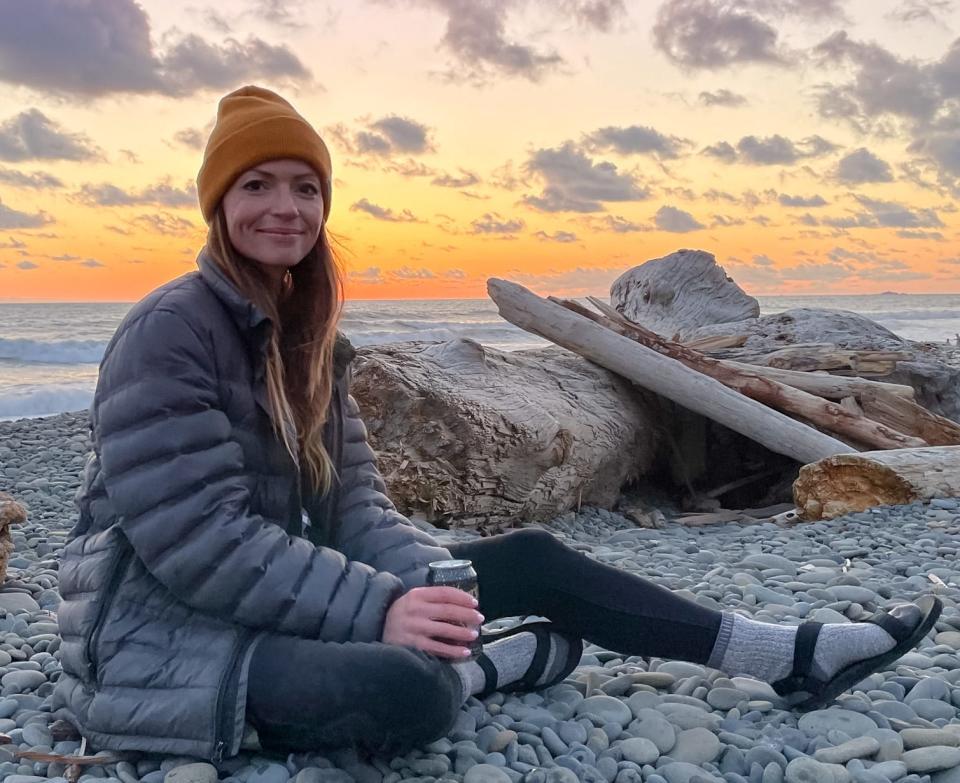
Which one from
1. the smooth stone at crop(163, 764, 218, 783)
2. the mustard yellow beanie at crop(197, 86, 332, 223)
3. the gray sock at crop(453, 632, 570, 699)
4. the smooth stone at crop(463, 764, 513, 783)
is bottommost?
the smooth stone at crop(463, 764, 513, 783)

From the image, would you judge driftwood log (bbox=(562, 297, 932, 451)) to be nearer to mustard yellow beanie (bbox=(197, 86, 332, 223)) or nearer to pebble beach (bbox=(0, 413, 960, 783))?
pebble beach (bbox=(0, 413, 960, 783))

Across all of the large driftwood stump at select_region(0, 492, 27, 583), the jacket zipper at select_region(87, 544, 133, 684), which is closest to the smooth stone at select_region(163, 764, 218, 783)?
the jacket zipper at select_region(87, 544, 133, 684)

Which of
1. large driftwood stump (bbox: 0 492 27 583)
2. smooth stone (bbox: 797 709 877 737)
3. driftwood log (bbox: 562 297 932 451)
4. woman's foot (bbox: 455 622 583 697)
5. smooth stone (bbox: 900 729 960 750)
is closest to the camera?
smooth stone (bbox: 900 729 960 750)

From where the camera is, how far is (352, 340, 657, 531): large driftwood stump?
5.98 m

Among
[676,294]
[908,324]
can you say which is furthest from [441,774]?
[908,324]

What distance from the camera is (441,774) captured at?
261 centimetres

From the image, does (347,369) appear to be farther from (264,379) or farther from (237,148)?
(237,148)

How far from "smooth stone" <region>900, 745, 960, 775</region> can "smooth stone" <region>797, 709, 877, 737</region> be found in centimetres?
19

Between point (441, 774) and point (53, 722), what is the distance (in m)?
1.24

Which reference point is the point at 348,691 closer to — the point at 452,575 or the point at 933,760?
the point at 452,575

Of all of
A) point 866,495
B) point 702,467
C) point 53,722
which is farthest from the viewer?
point 702,467

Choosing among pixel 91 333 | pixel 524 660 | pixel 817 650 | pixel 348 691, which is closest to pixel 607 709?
pixel 524 660

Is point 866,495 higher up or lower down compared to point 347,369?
lower down

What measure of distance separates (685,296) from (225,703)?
8.91 m
